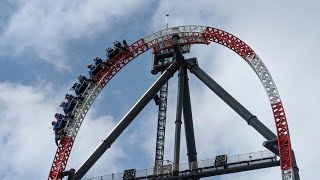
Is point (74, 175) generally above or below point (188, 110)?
below

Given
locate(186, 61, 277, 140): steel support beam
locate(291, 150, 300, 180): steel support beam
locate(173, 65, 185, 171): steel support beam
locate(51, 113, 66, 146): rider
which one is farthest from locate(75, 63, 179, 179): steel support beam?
locate(291, 150, 300, 180): steel support beam

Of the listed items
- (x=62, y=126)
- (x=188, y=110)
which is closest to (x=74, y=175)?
(x=62, y=126)

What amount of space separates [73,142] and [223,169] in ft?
63.1

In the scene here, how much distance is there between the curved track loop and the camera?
222ft

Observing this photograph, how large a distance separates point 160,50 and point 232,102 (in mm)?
13978

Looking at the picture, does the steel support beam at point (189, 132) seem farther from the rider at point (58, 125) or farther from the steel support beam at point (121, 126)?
the rider at point (58, 125)

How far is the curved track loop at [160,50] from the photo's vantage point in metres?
67.7

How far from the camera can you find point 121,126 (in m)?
68.4

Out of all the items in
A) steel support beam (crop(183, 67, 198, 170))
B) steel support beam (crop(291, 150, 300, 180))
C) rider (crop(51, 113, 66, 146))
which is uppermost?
rider (crop(51, 113, 66, 146))

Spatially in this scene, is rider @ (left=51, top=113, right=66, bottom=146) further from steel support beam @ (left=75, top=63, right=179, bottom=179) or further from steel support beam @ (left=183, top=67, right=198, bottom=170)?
steel support beam @ (left=183, top=67, right=198, bottom=170)

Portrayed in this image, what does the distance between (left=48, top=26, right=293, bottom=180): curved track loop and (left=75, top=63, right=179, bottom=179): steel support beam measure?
13.3 feet

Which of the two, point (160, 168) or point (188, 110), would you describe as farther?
point (188, 110)

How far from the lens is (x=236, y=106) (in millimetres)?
64000

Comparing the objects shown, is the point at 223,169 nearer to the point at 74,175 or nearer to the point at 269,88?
the point at 269,88
